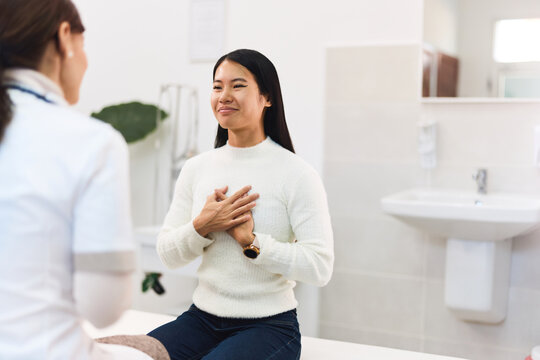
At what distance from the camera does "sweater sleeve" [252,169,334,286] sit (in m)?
1.48

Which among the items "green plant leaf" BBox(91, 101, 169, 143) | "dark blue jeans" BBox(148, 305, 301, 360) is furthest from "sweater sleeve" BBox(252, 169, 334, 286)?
"green plant leaf" BBox(91, 101, 169, 143)

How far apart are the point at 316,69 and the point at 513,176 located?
0.98 meters

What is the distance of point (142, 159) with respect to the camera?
3281 mm

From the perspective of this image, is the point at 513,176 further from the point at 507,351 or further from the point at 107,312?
the point at 107,312

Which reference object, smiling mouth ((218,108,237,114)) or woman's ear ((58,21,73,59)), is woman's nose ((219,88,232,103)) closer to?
smiling mouth ((218,108,237,114))

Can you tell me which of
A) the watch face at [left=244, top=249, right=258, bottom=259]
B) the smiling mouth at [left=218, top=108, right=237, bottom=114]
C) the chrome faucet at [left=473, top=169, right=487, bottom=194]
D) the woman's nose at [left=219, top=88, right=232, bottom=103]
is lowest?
the watch face at [left=244, top=249, right=258, bottom=259]

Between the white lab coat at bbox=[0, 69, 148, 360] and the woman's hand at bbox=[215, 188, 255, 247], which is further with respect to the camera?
the woman's hand at bbox=[215, 188, 255, 247]

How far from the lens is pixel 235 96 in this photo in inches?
61.1

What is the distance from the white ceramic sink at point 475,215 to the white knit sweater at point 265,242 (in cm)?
75

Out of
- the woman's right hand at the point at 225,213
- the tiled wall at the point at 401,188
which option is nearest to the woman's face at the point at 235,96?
the woman's right hand at the point at 225,213

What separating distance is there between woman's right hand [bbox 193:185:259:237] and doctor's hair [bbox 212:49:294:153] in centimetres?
21

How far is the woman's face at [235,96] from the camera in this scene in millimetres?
1555

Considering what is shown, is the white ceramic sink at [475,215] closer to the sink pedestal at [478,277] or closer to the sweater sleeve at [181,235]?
the sink pedestal at [478,277]

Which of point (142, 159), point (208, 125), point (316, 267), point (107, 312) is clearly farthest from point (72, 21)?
point (142, 159)
